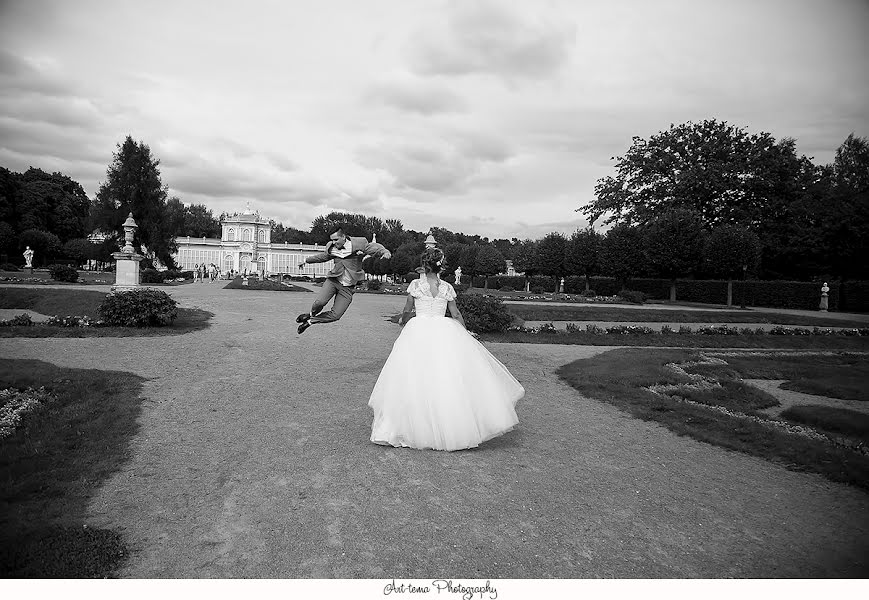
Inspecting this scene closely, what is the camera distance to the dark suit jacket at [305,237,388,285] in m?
6.24

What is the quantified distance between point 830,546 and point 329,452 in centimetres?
417

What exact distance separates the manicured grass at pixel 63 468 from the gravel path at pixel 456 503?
0.19 metres

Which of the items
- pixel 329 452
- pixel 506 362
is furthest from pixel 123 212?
pixel 329 452

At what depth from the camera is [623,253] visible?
40.2 meters

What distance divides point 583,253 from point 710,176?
11.0 metres

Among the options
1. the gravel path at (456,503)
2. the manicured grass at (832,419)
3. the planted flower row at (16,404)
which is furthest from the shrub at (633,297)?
the planted flower row at (16,404)

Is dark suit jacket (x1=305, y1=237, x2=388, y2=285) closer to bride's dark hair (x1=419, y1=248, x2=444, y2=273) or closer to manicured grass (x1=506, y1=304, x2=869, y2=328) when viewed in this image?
bride's dark hair (x1=419, y1=248, x2=444, y2=273)

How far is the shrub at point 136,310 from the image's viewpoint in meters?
14.4

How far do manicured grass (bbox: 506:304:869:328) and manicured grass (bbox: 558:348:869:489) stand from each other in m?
10.3

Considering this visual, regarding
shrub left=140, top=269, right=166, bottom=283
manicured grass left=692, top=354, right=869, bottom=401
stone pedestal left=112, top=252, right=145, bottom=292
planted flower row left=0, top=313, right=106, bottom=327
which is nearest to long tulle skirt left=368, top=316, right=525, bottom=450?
manicured grass left=692, top=354, right=869, bottom=401

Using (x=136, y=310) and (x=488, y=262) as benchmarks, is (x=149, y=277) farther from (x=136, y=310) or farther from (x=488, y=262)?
(x=488, y=262)

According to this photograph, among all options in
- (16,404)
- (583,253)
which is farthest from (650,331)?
(583,253)

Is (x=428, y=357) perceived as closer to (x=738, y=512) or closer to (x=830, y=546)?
(x=738, y=512)

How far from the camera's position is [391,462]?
16.5ft
